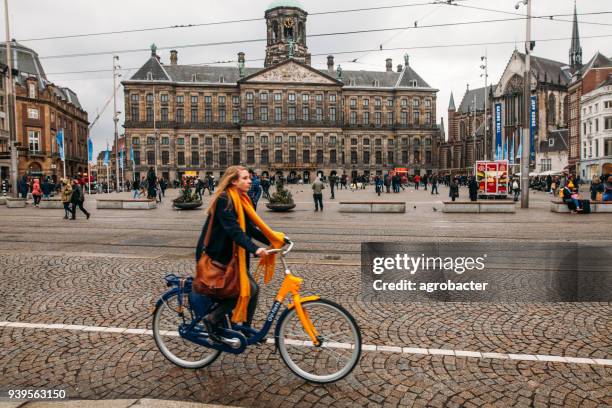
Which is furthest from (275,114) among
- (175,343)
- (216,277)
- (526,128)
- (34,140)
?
(216,277)

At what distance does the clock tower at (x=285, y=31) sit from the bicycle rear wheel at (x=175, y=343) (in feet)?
241

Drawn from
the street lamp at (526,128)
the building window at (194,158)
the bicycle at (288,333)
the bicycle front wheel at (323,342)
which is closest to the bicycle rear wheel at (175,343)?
the bicycle at (288,333)

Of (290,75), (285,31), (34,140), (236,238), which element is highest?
(285,31)

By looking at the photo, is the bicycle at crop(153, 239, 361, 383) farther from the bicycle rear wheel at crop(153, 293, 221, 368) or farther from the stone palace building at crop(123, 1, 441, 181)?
the stone palace building at crop(123, 1, 441, 181)

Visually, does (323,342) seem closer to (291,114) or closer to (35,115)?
(35,115)

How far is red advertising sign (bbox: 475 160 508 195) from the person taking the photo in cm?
2589

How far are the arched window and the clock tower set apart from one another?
37295mm

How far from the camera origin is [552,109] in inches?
2680

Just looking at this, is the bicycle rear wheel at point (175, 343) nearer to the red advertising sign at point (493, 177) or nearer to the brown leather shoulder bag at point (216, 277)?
the brown leather shoulder bag at point (216, 277)

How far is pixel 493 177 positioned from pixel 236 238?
2522 centimetres

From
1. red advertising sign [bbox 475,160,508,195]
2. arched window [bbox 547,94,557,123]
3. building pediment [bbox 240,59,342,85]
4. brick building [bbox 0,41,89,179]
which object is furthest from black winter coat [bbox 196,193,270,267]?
arched window [bbox 547,94,557,123]

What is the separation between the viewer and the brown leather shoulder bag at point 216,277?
11.4 feet

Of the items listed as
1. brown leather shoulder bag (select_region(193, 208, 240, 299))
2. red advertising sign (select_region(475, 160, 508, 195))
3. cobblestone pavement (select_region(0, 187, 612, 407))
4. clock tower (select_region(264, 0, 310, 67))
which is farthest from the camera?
clock tower (select_region(264, 0, 310, 67))

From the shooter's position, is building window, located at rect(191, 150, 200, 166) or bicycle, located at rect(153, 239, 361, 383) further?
building window, located at rect(191, 150, 200, 166)
